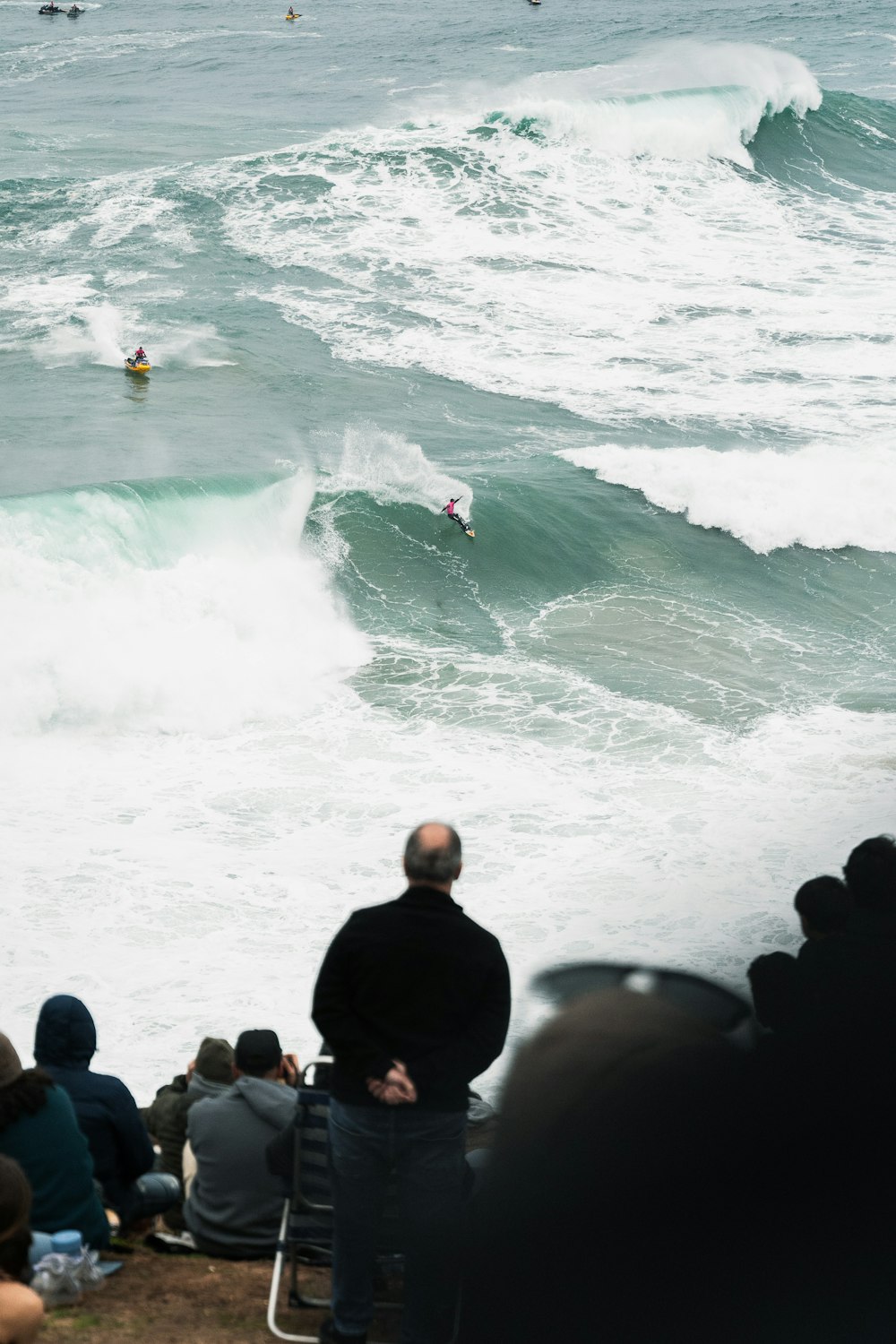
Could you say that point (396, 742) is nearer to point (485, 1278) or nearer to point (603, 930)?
point (603, 930)

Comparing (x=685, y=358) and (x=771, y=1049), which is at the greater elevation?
(x=771, y=1049)

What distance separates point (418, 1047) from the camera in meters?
3.53

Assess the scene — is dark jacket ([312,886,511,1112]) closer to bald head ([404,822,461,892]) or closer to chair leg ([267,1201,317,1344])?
bald head ([404,822,461,892])

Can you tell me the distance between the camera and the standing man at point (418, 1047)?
350 centimetres

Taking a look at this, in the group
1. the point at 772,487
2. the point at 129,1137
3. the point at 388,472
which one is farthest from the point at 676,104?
the point at 129,1137

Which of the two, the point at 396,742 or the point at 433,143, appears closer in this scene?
the point at 396,742

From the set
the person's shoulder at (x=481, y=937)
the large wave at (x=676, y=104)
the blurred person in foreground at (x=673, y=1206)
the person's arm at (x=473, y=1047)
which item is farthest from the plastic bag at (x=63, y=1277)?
the large wave at (x=676, y=104)

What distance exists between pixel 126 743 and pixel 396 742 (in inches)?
89.1

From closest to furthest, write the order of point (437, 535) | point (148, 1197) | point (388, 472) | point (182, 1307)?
1. point (182, 1307)
2. point (148, 1197)
3. point (437, 535)
4. point (388, 472)

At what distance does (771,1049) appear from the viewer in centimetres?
217

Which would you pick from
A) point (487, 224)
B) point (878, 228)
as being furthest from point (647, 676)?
point (878, 228)

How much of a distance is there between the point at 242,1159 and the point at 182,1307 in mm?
460

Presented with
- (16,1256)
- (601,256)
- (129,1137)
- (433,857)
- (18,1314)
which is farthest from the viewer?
(601,256)

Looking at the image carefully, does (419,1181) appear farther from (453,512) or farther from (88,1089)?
(453,512)
